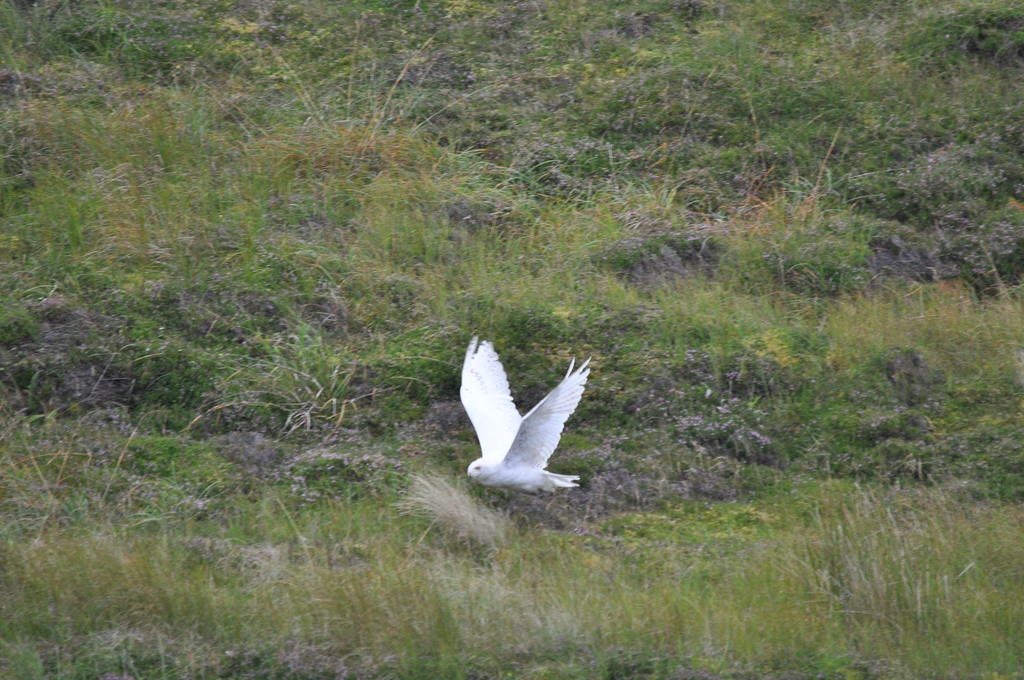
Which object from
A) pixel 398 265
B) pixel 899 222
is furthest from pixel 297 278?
pixel 899 222

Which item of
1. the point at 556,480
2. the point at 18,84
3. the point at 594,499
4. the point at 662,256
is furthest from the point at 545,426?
the point at 18,84

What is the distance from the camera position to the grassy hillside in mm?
5766

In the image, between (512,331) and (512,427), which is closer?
(512,427)

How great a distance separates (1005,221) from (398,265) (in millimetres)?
4753

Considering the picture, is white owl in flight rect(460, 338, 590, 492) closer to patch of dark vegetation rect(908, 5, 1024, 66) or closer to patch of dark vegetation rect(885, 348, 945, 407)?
patch of dark vegetation rect(885, 348, 945, 407)

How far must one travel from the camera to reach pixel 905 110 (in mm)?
10961

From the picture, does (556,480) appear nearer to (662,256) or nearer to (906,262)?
(662,256)

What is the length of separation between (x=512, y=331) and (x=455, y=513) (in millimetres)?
1917

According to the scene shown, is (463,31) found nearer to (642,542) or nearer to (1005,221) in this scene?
(1005,221)

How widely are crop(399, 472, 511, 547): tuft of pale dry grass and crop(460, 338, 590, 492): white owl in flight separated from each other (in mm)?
228

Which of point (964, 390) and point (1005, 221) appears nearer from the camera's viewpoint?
point (964, 390)

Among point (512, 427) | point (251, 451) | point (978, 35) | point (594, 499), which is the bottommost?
point (594, 499)

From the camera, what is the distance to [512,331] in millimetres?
8430

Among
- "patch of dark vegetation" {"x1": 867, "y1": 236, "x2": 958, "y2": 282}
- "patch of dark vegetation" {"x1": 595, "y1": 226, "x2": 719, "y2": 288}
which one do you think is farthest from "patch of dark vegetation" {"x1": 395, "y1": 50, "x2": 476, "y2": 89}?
"patch of dark vegetation" {"x1": 867, "y1": 236, "x2": 958, "y2": 282}
